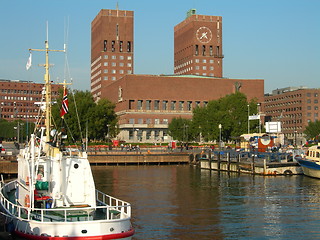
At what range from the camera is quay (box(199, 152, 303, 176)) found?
73562mm

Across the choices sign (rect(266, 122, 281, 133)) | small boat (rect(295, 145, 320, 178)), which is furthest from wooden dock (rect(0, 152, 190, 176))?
small boat (rect(295, 145, 320, 178))

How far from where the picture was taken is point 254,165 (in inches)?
2965

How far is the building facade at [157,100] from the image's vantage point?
595 feet

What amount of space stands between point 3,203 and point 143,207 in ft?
44.6

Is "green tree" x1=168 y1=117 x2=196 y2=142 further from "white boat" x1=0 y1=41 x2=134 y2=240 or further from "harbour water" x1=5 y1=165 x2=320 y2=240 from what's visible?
"white boat" x1=0 y1=41 x2=134 y2=240

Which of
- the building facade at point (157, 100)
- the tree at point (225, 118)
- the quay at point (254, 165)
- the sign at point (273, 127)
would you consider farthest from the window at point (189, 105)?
the quay at point (254, 165)

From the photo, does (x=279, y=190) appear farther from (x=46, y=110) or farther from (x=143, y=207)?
(x=46, y=110)

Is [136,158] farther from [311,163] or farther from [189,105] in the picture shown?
[189,105]

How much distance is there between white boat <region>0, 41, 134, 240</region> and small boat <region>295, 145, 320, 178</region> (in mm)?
43053

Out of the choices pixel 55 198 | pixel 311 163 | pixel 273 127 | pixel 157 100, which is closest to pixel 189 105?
pixel 157 100

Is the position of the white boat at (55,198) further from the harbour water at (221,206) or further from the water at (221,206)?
the water at (221,206)

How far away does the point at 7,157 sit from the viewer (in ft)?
283

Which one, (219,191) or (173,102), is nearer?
(219,191)

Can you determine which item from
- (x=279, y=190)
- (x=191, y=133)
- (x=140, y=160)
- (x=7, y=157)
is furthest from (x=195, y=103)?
(x=279, y=190)
